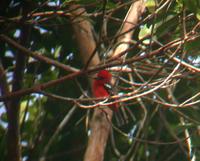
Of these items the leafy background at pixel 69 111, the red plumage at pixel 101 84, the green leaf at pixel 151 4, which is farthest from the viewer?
the leafy background at pixel 69 111

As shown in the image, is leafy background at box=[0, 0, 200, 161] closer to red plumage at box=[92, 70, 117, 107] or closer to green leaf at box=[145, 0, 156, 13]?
red plumage at box=[92, 70, 117, 107]

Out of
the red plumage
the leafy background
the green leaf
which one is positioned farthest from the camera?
the leafy background

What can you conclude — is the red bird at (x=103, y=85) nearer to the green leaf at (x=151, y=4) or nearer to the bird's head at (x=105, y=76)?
the bird's head at (x=105, y=76)

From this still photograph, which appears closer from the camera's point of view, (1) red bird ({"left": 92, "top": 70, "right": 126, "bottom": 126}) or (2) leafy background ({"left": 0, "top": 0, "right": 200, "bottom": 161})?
(1) red bird ({"left": 92, "top": 70, "right": 126, "bottom": 126})

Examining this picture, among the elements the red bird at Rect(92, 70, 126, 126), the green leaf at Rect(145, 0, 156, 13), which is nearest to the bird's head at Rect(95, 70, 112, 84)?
the red bird at Rect(92, 70, 126, 126)

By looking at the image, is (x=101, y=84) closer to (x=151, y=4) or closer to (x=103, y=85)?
(x=103, y=85)

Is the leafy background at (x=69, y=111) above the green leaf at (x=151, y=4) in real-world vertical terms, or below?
below

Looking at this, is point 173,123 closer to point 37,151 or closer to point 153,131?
point 153,131

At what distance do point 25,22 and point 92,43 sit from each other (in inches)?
40.1

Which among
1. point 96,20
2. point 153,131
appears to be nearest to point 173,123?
point 153,131

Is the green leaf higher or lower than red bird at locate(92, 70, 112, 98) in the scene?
higher

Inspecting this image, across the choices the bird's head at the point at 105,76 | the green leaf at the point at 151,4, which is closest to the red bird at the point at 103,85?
the bird's head at the point at 105,76

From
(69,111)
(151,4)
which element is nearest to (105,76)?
(69,111)

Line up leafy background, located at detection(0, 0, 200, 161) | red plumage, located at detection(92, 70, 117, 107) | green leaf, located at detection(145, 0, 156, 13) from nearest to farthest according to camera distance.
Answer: green leaf, located at detection(145, 0, 156, 13) < red plumage, located at detection(92, 70, 117, 107) < leafy background, located at detection(0, 0, 200, 161)
